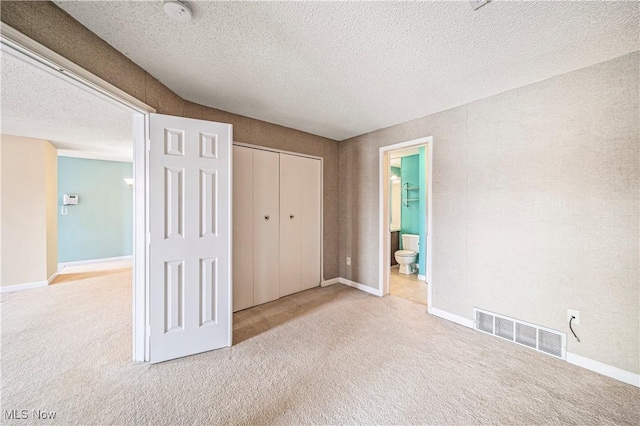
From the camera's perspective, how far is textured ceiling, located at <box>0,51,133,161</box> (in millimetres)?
1983

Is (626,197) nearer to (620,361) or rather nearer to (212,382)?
(620,361)

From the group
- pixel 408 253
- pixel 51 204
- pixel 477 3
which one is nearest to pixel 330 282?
pixel 408 253

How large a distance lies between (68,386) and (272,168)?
2.69 metres

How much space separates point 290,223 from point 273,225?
29 centimetres

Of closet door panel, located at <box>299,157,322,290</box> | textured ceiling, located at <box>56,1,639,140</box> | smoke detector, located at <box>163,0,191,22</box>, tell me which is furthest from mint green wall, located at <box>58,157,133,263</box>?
smoke detector, located at <box>163,0,191,22</box>

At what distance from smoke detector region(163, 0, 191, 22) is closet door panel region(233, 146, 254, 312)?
5.10ft

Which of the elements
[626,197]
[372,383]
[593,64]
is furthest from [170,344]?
[593,64]

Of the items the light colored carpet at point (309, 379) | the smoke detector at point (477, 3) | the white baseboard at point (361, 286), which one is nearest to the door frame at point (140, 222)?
the light colored carpet at point (309, 379)

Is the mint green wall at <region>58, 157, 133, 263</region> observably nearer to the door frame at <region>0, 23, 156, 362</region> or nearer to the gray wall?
the door frame at <region>0, 23, 156, 362</region>

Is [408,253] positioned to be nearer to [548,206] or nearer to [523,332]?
[523,332]

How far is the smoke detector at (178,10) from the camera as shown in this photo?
1.28 meters

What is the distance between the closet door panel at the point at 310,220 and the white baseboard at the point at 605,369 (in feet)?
9.43

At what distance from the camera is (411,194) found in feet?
16.2

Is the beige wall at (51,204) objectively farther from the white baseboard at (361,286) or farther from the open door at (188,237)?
the white baseboard at (361,286)
